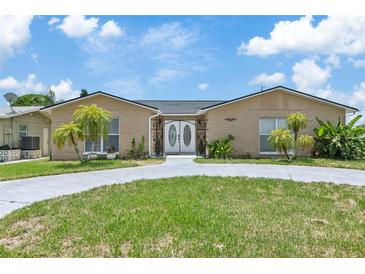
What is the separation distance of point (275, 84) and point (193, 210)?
13.0 m

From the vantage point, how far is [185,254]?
3.85 m

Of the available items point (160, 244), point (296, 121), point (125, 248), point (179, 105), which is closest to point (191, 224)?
point (160, 244)

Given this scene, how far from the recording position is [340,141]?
615 inches

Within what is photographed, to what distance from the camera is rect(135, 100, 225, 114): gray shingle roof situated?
19828 millimetres

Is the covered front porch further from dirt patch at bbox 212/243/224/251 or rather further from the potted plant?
dirt patch at bbox 212/243/224/251

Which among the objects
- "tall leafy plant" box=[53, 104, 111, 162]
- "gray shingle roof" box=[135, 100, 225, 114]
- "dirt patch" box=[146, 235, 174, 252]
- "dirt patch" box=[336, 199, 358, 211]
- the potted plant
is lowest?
"dirt patch" box=[146, 235, 174, 252]

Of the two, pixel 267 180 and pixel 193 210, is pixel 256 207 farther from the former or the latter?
pixel 267 180

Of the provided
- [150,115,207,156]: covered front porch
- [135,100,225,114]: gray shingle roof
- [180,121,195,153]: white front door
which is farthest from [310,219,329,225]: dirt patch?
[180,121,195,153]: white front door

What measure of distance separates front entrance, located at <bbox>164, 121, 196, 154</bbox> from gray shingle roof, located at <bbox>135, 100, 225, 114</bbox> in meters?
0.78

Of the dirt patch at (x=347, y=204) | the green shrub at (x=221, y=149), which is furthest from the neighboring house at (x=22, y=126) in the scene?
the dirt patch at (x=347, y=204)

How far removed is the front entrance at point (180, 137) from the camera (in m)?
20.0

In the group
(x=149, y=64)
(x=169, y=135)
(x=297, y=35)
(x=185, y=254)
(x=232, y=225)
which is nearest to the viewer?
(x=185, y=254)

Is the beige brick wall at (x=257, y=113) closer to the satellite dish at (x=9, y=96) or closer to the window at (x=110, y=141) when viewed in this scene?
the window at (x=110, y=141)

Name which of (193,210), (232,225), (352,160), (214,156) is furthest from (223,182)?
(352,160)
